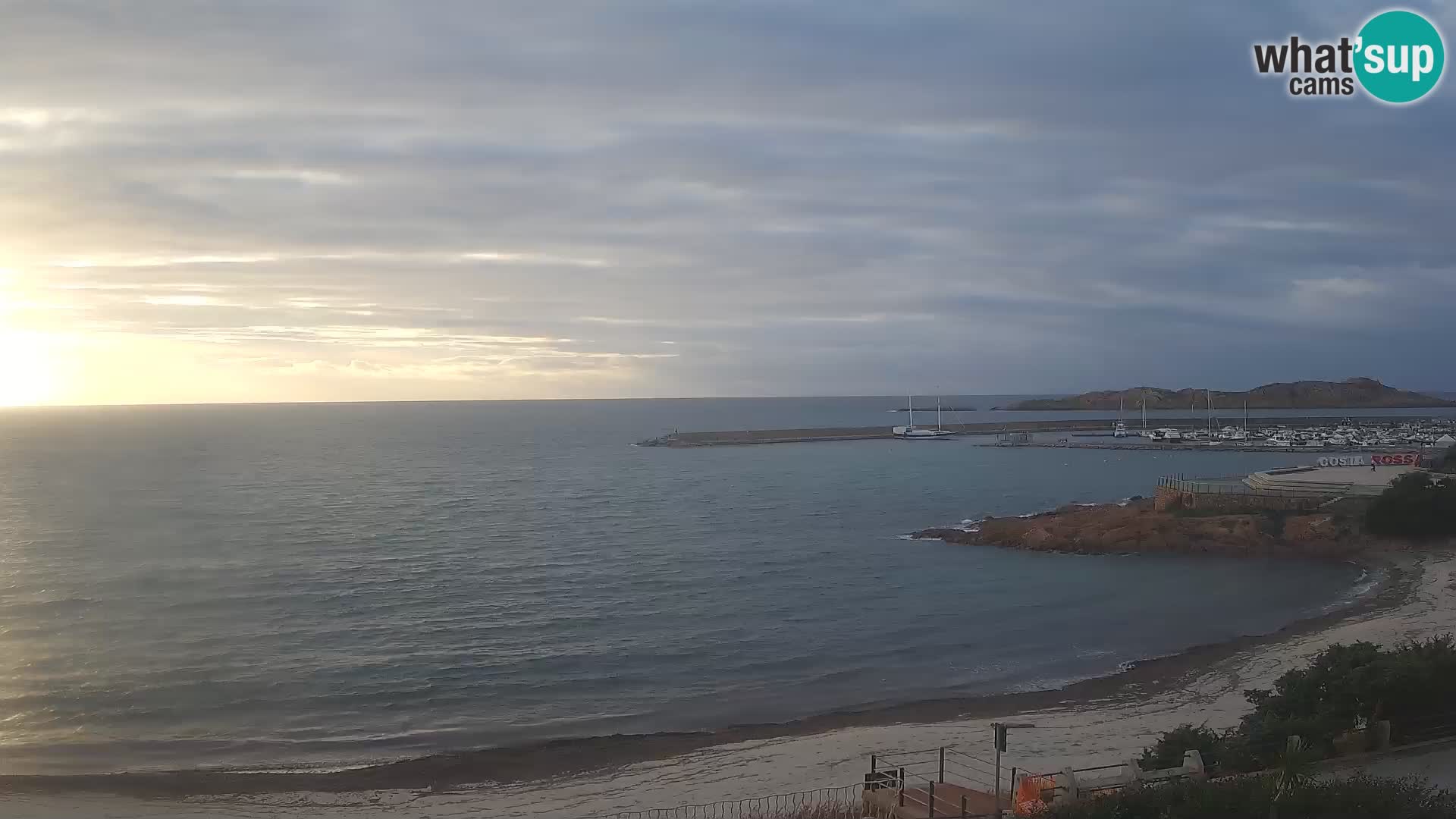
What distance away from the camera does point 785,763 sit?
1839 cm

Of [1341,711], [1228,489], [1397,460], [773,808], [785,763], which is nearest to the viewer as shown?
[1341,711]

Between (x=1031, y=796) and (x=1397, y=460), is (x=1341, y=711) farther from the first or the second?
(x=1397, y=460)

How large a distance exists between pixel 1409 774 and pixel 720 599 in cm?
2501

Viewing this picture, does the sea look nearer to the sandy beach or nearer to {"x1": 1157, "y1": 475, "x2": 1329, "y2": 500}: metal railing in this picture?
the sandy beach

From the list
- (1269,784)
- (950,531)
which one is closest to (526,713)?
(1269,784)

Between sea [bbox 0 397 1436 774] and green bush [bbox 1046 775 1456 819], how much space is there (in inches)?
481

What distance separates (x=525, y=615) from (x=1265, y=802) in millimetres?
26198

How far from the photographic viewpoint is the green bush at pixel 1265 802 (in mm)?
9594

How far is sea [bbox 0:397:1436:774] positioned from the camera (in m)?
A: 22.4

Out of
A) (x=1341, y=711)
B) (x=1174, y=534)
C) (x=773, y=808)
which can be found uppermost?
(x=1341, y=711)

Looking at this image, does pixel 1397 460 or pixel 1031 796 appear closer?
pixel 1031 796

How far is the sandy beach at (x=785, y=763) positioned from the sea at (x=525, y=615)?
1940mm

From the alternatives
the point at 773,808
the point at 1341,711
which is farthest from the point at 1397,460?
the point at 773,808

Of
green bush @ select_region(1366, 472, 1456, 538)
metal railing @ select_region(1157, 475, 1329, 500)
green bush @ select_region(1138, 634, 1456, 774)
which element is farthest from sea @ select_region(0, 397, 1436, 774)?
green bush @ select_region(1138, 634, 1456, 774)
